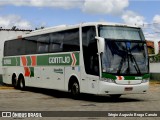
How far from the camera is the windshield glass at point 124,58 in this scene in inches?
648

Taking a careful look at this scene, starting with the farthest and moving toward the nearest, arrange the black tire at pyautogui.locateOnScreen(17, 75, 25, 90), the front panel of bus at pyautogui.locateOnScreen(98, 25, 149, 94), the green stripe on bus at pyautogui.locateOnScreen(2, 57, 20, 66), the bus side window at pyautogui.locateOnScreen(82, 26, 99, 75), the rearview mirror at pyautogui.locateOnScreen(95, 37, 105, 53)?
the green stripe on bus at pyautogui.locateOnScreen(2, 57, 20, 66), the black tire at pyautogui.locateOnScreen(17, 75, 25, 90), the bus side window at pyautogui.locateOnScreen(82, 26, 99, 75), the front panel of bus at pyautogui.locateOnScreen(98, 25, 149, 94), the rearview mirror at pyautogui.locateOnScreen(95, 37, 105, 53)

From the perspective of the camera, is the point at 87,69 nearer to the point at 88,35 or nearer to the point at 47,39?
the point at 88,35

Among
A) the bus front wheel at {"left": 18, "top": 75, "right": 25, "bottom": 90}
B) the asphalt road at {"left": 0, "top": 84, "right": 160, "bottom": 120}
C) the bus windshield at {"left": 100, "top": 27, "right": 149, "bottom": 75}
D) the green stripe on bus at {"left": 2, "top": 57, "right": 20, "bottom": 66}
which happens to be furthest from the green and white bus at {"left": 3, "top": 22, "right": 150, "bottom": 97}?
the green stripe on bus at {"left": 2, "top": 57, "right": 20, "bottom": 66}

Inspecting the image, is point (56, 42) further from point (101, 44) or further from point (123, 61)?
point (123, 61)

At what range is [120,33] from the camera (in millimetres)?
17234

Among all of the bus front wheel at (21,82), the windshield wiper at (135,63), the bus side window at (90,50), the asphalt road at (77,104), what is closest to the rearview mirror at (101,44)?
the bus side window at (90,50)

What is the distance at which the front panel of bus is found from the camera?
53.9 feet

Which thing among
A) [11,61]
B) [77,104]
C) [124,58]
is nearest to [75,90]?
[77,104]

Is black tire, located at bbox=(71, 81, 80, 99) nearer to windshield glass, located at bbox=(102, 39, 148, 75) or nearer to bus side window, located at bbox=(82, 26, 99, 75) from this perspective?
bus side window, located at bbox=(82, 26, 99, 75)

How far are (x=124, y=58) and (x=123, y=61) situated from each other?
0.15 metres

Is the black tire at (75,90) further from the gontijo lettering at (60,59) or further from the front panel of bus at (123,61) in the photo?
the front panel of bus at (123,61)

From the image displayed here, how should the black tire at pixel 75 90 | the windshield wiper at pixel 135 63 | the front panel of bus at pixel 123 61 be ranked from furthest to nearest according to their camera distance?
1. the black tire at pixel 75 90
2. the windshield wiper at pixel 135 63
3. the front panel of bus at pixel 123 61

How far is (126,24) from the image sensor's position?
58.0 ft

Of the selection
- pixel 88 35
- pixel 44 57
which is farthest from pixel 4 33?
pixel 88 35
